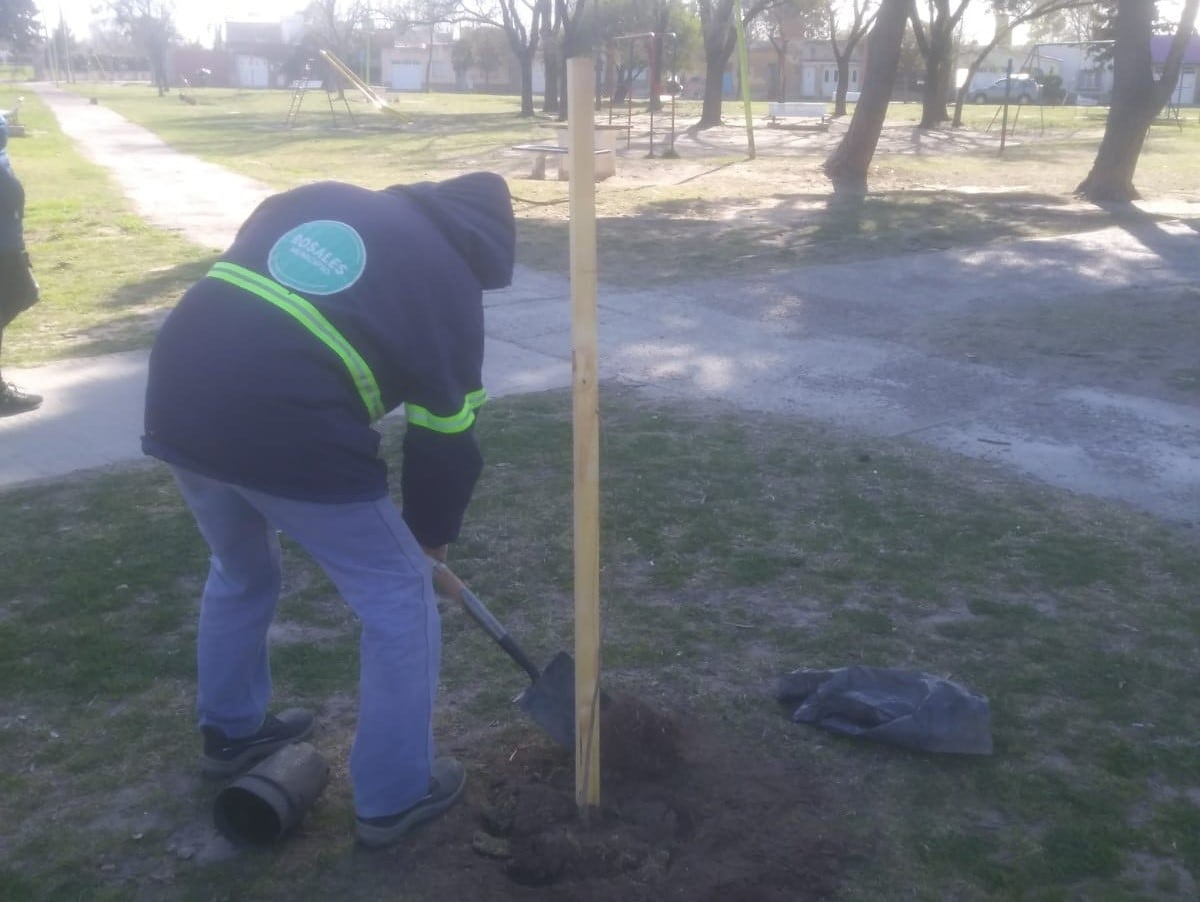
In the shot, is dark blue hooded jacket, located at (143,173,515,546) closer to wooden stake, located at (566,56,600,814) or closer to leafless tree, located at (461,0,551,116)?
wooden stake, located at (566,56,600,814)

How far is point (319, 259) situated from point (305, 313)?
12 centimetres

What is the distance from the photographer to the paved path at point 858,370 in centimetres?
602

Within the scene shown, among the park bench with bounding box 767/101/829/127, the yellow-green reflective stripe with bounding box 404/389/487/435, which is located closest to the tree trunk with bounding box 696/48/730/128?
the park bench with bounding box 767/101/829/127

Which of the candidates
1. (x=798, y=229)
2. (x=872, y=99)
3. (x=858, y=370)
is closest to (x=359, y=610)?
(x=858, y=370)

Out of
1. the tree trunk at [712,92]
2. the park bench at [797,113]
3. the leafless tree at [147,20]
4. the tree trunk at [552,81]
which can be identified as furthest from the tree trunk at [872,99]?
the leafless tree at [147,20]

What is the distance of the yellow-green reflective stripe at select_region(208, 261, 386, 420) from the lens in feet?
8.50

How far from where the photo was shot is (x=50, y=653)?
398cm

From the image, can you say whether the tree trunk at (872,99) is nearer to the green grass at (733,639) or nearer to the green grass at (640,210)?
the green grass at (640,210)

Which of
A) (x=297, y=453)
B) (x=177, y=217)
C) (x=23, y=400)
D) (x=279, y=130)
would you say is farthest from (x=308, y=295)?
(x=279, y=130)

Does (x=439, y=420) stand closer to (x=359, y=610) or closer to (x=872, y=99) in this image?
(x=359, y=610)

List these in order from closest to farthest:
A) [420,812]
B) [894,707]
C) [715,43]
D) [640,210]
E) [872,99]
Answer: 1. [420,812]
2. [894,707]
3. [640,210]
4. [872,99]
5. [715,43]

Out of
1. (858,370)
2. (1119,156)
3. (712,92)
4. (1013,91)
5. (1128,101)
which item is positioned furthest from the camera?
(1013,91)

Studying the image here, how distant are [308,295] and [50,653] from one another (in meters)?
1.99

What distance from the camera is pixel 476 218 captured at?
2.84 metres
